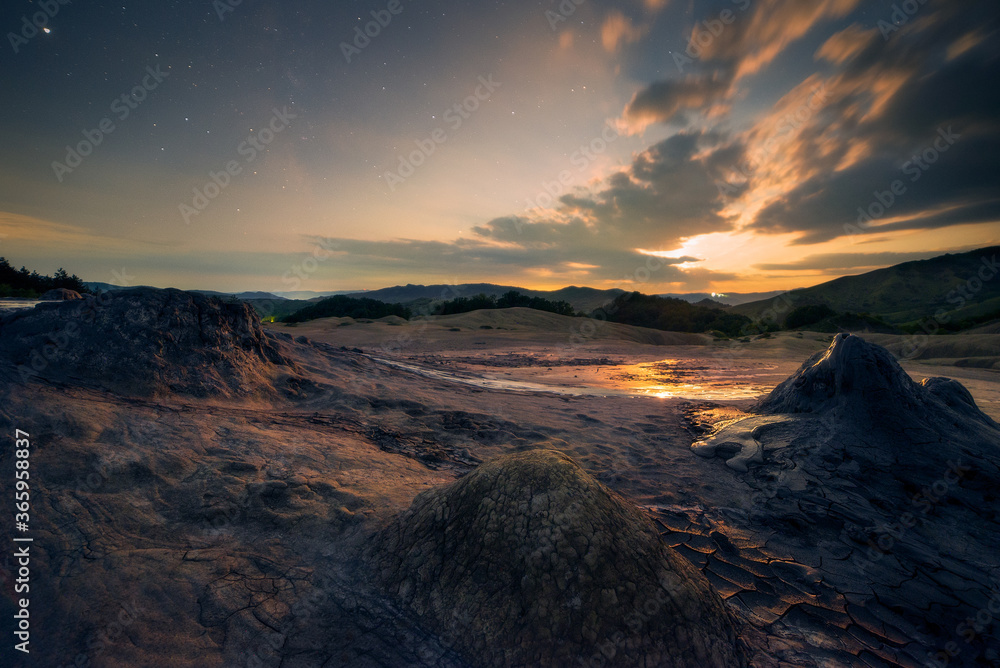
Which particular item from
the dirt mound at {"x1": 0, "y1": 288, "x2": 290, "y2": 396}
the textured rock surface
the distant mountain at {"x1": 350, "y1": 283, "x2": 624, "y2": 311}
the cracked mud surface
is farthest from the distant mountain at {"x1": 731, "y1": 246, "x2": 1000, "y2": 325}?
the dirt mound at {"x1": 0, "y1": 288, "x2": 290, "y2": 396}

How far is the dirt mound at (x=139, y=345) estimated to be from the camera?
155 inches

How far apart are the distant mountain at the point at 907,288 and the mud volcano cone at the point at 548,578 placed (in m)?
74.8

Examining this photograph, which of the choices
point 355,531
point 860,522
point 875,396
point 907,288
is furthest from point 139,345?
point 907,288

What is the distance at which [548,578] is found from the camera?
202 centimetres

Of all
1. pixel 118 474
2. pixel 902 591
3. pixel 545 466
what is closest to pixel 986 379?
pixel 902 591

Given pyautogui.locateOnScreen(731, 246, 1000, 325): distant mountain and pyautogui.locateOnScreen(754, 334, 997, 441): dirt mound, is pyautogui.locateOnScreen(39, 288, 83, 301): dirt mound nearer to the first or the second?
pyautogui.locateOnScreen(754, 334, 997, 441): dirt mound

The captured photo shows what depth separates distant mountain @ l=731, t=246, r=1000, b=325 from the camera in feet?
224

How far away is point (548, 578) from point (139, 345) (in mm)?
5005

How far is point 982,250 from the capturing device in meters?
82.2

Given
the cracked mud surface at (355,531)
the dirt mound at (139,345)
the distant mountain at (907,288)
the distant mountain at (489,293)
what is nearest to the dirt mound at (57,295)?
the dirt mound at (139,345)

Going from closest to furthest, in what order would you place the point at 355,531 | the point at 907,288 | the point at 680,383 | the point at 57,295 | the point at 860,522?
the point at 355,531
the point at 860,522
the point at 57,295
the point at 680,383
the point at 907,288

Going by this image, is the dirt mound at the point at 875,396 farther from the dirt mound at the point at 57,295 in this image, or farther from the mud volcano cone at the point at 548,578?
the dirt mound at the point at 57,295

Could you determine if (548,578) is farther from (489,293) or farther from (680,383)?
(489,293)

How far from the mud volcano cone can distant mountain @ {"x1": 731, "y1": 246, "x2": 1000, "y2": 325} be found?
74.8 metres
